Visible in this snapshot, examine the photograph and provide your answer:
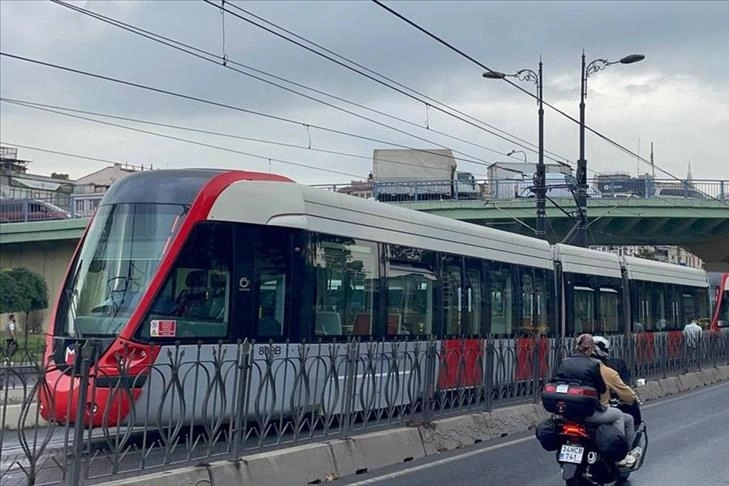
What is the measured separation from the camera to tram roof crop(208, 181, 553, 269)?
12977mm

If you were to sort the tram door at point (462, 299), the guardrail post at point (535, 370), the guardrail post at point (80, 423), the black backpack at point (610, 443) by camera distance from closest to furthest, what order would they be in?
the guardrail post at point (80, 423) < the black backpack at point (610, 443) < the guardrail post at point (535, 370) < the tram door at point (462, 299)

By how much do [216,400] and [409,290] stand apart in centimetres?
745

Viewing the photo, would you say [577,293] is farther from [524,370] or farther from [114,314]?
[114,314]

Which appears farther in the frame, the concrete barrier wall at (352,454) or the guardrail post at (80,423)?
the concrete barrier wall at (352,454)

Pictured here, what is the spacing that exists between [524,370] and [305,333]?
433cm

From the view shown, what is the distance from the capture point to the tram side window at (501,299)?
19641mm

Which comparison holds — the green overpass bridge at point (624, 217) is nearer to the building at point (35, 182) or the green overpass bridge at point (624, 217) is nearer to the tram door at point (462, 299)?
the tram door at point (462, 299)

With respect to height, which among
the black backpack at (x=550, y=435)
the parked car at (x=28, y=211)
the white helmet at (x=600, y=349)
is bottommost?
the black backpack at (x=550, y=435)

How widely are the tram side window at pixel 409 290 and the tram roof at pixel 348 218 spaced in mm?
200

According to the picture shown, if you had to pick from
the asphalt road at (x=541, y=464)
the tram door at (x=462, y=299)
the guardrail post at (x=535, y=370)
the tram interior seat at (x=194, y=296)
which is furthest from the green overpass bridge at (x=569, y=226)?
the tram interior seat at (x=194, y=296)

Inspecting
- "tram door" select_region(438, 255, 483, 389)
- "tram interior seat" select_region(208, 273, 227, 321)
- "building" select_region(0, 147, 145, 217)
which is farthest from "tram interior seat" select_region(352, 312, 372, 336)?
"building" select_region(0, 147, 145, 217)

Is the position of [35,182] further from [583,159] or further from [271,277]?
[271,277]

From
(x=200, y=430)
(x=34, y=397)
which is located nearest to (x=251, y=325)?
(x=200, y=430)

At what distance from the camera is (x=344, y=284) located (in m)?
14.5
